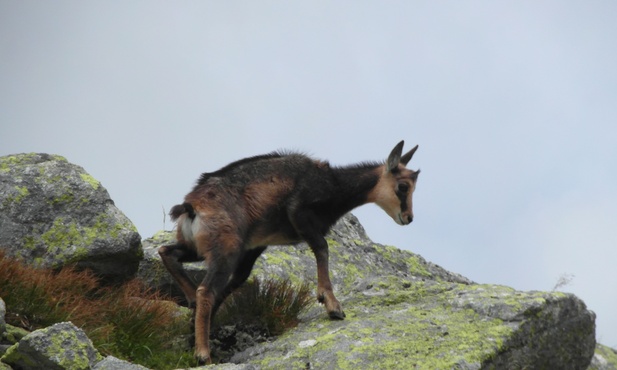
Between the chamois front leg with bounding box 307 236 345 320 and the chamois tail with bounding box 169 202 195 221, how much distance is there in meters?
1.55

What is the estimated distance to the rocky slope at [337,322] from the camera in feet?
26.9

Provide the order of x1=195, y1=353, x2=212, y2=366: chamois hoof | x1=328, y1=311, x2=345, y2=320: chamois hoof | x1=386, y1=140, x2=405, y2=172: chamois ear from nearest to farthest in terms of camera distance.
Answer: x1=195, y1=353, x2=212, y2=366: chamois hoof
x1=328, y1=311, x2=345, y2=320: chamois hoof
x1=386, y1=140, x2=405, y2=172: chamois ear

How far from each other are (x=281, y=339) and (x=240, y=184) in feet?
6.55

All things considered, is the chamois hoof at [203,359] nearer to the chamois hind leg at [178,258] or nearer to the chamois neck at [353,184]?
the chamois hind leg at [178,258]

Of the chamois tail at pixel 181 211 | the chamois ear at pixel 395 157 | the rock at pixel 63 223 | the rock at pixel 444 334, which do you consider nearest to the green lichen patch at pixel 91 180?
the rock at pixel 63 223

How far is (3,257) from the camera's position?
30.9 ft

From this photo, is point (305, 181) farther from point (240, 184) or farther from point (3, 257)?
point (3, 257)

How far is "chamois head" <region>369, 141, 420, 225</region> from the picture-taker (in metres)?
11.2

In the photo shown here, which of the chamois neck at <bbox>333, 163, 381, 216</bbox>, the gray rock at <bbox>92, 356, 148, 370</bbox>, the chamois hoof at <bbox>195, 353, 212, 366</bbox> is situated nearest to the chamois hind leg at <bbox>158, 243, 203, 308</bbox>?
the chamois hoof at <bbox>195, 353, 212, 366</bbox>

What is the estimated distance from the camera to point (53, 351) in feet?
23.8

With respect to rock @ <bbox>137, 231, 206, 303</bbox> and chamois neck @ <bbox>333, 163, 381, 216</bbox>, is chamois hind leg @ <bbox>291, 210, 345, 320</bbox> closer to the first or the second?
chamois neck @ <bbox>333, 163, 381, 216</bbox>

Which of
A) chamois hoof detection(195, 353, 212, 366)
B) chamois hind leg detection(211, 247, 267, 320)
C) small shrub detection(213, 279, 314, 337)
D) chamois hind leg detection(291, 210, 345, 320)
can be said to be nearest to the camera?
chamois hoof detection(195, 353, 212, 366)

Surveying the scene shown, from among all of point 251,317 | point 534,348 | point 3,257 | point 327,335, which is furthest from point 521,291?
point 3,257

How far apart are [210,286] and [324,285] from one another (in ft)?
4.80
